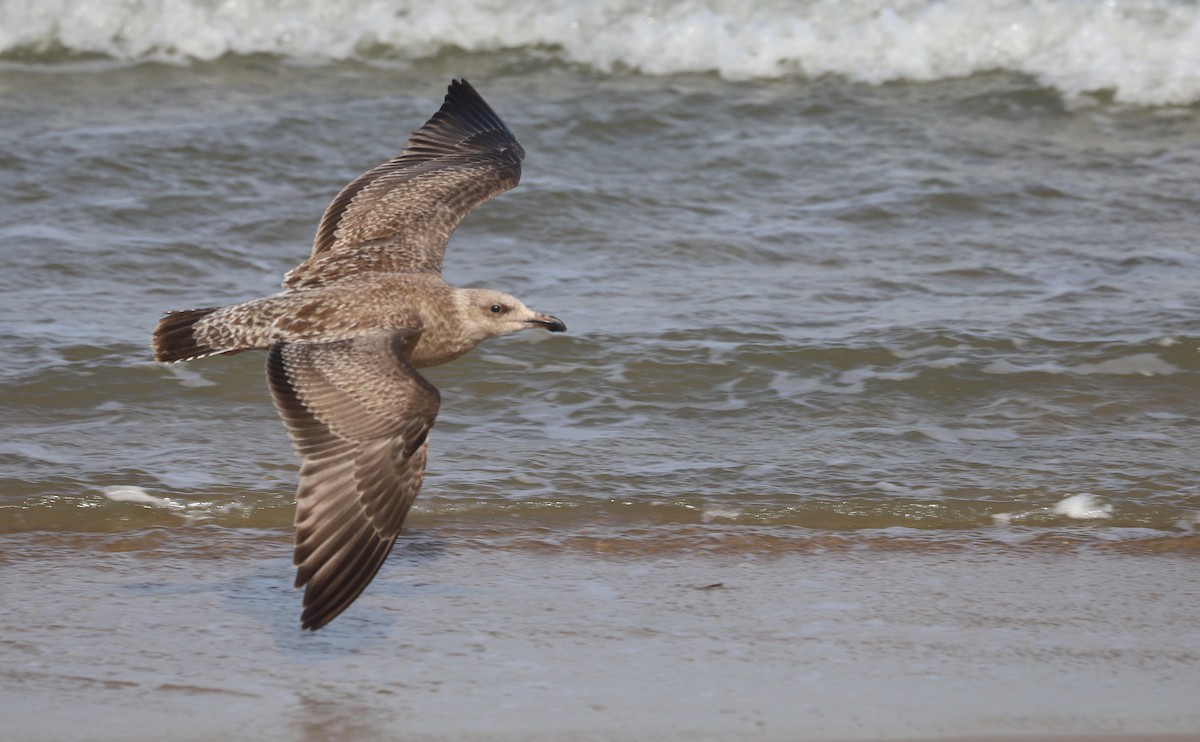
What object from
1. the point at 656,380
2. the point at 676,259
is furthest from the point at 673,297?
the point at 656,380

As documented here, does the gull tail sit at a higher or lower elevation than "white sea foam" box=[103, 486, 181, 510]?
higher

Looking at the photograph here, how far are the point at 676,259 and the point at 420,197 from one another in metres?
1.97

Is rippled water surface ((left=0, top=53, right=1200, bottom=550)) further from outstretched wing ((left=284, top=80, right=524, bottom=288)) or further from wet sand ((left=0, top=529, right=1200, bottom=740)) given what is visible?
outstretched wing ((left=284, top=80, right=524, bottom=288))

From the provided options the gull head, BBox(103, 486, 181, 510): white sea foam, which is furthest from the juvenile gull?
BBox(103, 486, 181, 510): white sea foam

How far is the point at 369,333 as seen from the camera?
4.99 metres

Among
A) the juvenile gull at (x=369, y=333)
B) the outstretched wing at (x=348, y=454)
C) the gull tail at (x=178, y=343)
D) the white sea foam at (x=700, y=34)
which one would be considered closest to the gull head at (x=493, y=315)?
the juvenile gull at (x=369, y=333)

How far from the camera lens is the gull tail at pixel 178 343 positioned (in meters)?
5.10

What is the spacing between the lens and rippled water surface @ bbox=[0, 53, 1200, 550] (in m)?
5.36

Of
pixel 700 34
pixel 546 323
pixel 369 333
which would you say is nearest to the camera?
pixel 369 333

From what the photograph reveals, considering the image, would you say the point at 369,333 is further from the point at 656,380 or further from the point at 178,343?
the point at 656,380

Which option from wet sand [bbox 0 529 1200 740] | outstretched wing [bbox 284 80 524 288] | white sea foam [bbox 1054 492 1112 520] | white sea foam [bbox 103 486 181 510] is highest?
outstretched wing [bbox 284 80 524 288]

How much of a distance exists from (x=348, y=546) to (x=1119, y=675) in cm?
192

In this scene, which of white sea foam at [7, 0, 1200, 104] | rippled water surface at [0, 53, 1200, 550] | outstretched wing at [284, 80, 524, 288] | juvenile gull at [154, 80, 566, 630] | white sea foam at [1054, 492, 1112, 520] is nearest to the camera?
juvenile gull at [154, 80, 566, 630]

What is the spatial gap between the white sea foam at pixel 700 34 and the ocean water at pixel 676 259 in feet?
→ 0.08
